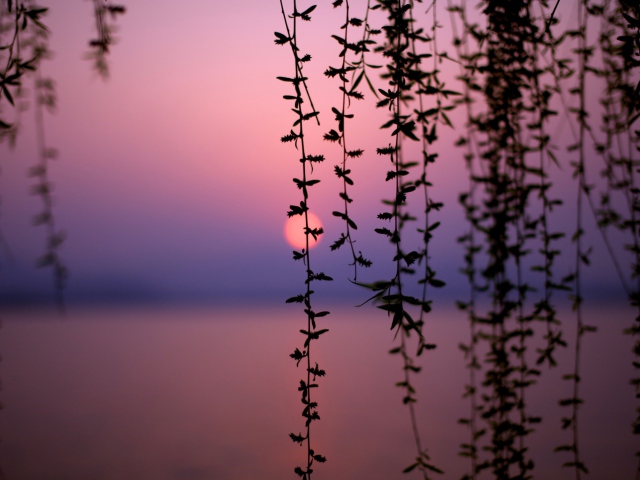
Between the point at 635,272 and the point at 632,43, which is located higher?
the point at 632,43

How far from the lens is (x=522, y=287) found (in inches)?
57.7

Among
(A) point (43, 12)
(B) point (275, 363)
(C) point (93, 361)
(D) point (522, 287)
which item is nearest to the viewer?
(A) point (43, 12)

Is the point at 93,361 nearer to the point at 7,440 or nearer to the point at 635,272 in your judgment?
the point at 7,440

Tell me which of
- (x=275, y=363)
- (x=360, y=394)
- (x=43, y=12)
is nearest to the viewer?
(x=43, y=12)

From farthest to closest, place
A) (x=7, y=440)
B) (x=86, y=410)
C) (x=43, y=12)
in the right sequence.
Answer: (x=86, y=410)
(x=7, y=440)
(x=43, y=12)

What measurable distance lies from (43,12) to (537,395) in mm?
4351

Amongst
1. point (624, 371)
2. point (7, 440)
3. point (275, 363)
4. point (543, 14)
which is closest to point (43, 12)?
point (543, 14)

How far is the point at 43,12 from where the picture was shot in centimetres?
94

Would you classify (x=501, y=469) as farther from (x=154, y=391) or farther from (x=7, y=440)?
(x=154, y=391)

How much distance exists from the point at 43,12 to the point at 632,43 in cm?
110

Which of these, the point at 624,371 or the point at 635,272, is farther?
the point at 624,371

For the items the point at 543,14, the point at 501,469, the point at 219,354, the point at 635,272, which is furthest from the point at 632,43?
the point at 219,354

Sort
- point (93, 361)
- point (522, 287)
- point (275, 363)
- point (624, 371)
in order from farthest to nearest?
point (93, 361), point (275, 363), point (624, 371), point (522, 287)

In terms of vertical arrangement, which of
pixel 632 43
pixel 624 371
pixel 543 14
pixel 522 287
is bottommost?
pixel 624 371
